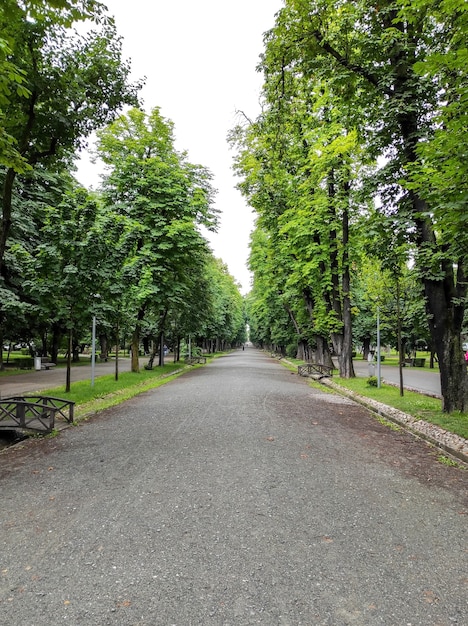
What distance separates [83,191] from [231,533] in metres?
11.7

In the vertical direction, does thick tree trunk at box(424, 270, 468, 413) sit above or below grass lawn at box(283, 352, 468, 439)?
above

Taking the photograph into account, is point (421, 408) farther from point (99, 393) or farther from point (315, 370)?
point (315, 370)

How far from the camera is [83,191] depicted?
12789mm

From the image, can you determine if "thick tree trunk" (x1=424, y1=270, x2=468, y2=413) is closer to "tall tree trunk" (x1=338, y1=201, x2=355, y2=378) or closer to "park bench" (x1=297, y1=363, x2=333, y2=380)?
"tall tree trunk" (x1=338, y1=201, x2=355, y2=378)

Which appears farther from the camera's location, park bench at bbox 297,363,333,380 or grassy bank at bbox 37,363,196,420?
park bench at bbox 297,363,333,380

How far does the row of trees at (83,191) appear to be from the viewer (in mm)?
8305

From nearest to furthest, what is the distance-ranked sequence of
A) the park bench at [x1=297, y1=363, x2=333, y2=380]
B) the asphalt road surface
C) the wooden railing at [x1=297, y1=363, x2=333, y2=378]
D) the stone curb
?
1. the asphalt road surface
2. the stone curb
3. the park bench at [x1=297, y1=363, x2=333, y2=380]
4. the wooden railing at [x1=297, y1=363, x2=333, y2=378]

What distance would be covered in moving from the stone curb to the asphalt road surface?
488 mm

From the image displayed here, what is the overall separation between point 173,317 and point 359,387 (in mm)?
15018

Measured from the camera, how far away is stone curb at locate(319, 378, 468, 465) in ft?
22.1

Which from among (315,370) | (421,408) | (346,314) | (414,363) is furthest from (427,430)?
(414,363)

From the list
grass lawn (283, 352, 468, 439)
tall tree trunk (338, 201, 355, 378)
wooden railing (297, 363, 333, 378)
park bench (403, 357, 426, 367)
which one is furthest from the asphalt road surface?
park bench (403, 357, 426, 367)

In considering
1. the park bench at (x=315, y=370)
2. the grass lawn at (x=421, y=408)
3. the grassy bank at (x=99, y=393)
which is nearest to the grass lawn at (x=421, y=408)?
the grass lawn at (x=421, y=408)

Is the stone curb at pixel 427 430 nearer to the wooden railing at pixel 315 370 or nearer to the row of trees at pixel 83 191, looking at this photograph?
the row of trees at pixel 83 191
